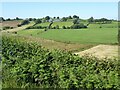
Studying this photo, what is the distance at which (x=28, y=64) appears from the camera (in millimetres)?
10469

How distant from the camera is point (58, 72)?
9.76m

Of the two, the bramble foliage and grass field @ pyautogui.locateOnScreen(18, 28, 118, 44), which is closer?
the bramble foliage

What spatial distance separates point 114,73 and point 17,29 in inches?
1166

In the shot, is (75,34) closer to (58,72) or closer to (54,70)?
(54,70)

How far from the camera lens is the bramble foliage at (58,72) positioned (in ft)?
29.3

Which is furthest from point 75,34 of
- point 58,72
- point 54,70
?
point 58,72

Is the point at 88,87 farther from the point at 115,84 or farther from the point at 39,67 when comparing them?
the point at 39,67

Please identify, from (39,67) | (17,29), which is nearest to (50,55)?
(39,67)

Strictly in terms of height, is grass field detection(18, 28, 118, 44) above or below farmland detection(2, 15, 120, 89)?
below

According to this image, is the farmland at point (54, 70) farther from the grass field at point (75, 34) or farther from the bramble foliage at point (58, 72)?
the grass field at point (75, 34)

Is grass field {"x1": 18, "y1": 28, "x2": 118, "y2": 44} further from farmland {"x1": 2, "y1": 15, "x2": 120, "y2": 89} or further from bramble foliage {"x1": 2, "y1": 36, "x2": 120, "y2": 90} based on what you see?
bramble foliage {"x1": 2, "y1": 36, "x2": 120, "y2": 90}

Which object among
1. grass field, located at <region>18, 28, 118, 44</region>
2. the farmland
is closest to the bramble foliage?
the farmland

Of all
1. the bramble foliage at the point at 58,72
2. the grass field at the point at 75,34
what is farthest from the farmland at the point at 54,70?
the grass field at the point at 75,34

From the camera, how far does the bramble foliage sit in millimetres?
8930
